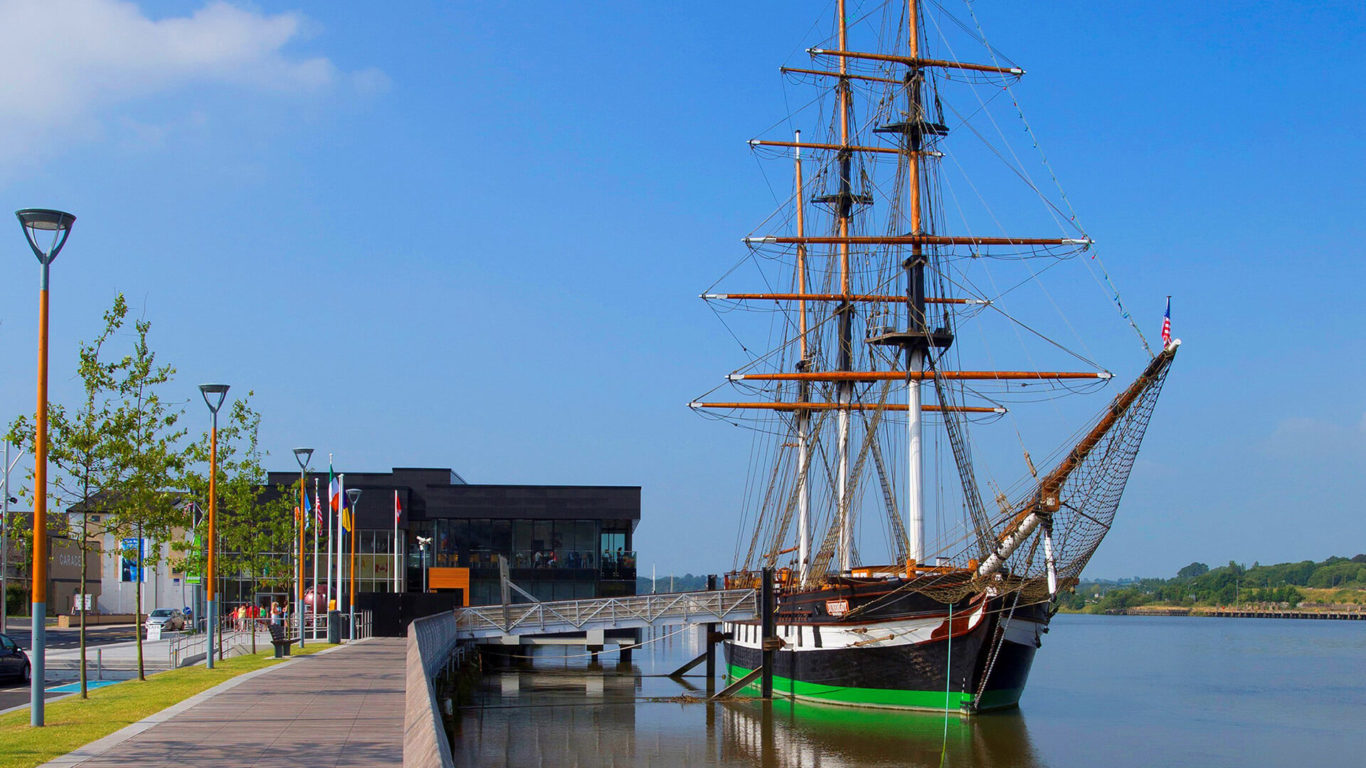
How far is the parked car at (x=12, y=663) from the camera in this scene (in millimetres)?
30094

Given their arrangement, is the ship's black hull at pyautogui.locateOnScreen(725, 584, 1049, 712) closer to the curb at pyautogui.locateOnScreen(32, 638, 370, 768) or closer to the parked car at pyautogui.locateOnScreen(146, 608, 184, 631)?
the curb at pyautogui.locateOnScreen(32, 638, 370, 768)

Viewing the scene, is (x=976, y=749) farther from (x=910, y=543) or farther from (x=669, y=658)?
(x=669, y=658)

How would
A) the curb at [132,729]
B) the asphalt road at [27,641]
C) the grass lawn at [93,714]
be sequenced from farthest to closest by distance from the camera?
the asphalt road at [27,641] < the grass lawn at [93,714] < the curb at [132,729]

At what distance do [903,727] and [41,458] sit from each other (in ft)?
77.7

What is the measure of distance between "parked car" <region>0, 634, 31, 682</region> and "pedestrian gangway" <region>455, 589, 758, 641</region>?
16.8m

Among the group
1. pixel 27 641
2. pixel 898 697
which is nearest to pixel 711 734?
pixel 898 697

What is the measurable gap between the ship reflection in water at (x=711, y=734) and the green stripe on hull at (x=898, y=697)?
0.42 metres

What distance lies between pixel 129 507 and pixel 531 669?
36827 mm

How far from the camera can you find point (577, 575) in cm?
7106

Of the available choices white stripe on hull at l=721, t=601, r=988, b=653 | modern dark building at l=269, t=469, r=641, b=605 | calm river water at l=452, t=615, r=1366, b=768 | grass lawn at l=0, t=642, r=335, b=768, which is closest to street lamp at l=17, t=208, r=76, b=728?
grass lawn at l=0, t=642, r=335, b=768

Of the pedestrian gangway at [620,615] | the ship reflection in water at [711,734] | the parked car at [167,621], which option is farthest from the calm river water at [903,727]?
the parked car at [167,621]

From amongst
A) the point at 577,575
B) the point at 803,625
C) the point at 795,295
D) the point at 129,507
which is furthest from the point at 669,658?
the point at 129,507

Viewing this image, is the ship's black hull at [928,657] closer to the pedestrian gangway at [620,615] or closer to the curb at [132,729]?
the pedestrian gangway at [620,615]

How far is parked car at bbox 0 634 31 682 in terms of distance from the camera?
30.1m
